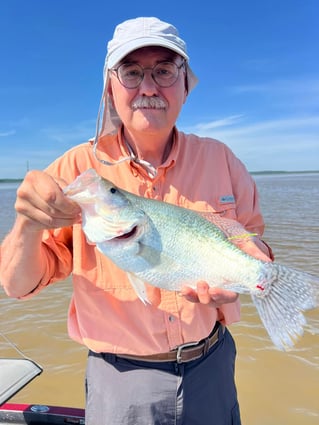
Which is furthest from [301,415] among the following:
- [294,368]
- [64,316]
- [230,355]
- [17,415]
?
[64,316]

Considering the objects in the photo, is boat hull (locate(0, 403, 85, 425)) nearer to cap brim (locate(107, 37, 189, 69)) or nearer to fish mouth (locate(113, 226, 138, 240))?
fish mouth (locate(113, 226, 138, 240))

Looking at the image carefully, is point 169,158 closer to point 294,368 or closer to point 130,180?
point 130,180

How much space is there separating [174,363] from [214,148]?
1.56 meters

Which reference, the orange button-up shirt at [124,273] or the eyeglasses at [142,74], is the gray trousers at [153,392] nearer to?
the orange button-up shirt at [124,273]

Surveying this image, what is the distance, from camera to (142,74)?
2.58 metres

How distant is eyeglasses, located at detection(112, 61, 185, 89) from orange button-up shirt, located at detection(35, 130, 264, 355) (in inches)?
17.4

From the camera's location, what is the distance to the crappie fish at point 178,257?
7.09 ft

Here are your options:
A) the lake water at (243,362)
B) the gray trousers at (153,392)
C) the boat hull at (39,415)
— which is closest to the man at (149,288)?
the gray trousers at (153,392)

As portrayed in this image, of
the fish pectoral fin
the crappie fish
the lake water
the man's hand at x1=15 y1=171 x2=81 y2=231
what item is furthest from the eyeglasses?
the lake water

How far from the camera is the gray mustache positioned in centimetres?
250

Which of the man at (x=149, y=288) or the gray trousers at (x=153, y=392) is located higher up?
the man at (x=149, y=288)

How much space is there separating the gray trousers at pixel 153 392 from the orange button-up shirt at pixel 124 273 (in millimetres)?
150

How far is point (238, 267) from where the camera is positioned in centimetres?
224

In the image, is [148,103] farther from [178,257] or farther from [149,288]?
[149,288]
